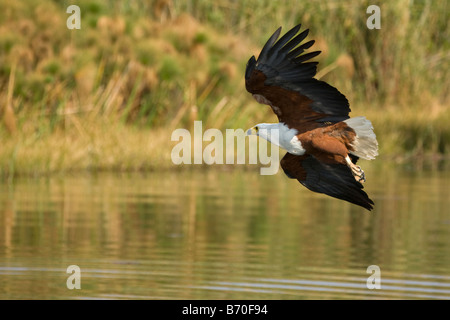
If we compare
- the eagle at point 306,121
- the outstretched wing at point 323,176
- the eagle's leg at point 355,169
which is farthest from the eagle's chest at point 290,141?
the outstretched wing at point 323,176

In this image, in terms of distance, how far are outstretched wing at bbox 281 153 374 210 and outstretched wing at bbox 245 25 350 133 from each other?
0.38m

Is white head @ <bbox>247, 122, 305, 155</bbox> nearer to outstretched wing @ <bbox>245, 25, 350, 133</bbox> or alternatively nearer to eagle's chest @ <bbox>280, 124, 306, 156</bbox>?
eagle's chest @ <bbox>280, 124, 306, 156</bbox>

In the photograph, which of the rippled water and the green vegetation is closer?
the rippled water

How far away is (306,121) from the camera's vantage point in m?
8.55

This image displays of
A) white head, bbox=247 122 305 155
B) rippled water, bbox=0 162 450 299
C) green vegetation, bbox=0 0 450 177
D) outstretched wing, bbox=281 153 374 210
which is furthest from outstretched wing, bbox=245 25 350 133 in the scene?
green vegetation, bbox=0 0 450 177

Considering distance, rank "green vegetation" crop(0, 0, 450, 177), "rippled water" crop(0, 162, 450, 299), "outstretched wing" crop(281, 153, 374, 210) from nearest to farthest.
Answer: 1. "outstretched wing" crop(281, 153, 374, 210)
2. "rippled water" crop(0, 162, 450, 299)
3. "green vegetation" crop(0, 0, 450, 177)

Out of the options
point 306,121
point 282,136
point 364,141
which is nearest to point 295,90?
point 306,121

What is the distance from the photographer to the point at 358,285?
9633 mm

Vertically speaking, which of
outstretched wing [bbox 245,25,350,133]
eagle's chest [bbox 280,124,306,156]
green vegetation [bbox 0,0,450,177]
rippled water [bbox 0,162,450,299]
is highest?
green vegetation [bbox 0,0,450,177]

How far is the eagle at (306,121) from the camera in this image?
327 inches

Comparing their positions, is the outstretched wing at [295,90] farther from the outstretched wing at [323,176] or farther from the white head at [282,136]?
the outstretched wing at [323,176]

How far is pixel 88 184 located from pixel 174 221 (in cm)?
446

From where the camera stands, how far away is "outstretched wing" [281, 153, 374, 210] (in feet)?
28.9
